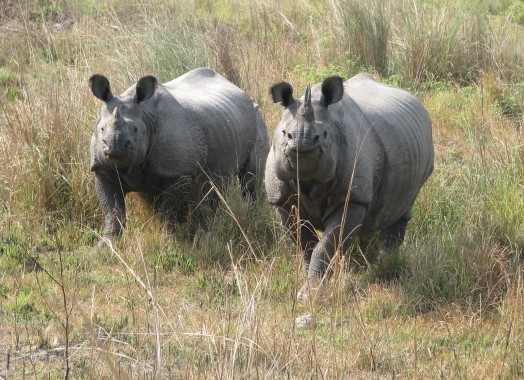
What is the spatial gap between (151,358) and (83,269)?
6.35 feet

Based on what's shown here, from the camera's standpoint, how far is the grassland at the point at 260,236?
15.5 ft

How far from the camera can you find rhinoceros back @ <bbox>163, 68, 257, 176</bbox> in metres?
7.89

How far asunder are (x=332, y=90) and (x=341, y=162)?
1.42 ft

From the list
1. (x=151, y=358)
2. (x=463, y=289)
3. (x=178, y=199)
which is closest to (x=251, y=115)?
(x=178, y=199)

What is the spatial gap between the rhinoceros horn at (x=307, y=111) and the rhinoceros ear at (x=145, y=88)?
186cm

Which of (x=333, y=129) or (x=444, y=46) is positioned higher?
(x=333, y=129)

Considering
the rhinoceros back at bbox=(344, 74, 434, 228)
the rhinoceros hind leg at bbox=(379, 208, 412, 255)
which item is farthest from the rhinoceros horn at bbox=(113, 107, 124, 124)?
the rhinoceros hind leg at bbox=(379, 208, 412, 255)

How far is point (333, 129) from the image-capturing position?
20.2ft

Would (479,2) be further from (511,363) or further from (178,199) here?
(511,363)

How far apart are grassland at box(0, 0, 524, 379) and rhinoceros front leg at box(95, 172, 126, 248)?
5.2 inches

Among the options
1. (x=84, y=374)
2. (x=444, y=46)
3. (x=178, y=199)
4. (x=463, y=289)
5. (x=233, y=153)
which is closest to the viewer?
(x=84, y=374)

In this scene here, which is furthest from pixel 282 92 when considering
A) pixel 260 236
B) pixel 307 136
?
pixel 260 236

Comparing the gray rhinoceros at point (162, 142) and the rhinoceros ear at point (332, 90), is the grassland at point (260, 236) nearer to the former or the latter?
the gray rhinoceros at point (162, 142)

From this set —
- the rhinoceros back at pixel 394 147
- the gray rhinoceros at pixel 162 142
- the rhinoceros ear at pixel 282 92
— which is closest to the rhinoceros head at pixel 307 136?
the rhinoceros ear at pixel 282 92
